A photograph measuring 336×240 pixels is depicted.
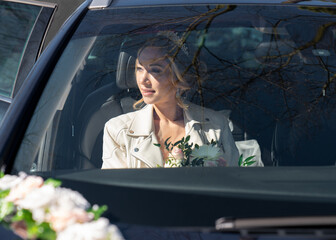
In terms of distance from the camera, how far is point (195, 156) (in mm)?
2391

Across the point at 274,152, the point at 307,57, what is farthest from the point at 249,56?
the point at 274,152

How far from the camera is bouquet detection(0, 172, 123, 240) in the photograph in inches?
53.5

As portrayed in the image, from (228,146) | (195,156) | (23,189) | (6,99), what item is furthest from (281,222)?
(6,99)

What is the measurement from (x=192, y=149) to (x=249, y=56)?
584 mm

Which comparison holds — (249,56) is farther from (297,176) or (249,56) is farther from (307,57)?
(297,176)

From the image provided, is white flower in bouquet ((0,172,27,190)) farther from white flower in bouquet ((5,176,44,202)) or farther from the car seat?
the car seat

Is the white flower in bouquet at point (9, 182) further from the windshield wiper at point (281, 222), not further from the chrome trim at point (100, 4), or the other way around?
the chrome trim at point (100, 4)

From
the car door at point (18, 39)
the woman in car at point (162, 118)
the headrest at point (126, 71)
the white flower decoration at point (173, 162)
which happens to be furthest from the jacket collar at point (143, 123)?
the car door at point (18, 39)

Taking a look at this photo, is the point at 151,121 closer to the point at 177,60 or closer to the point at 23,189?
the point at 177,60

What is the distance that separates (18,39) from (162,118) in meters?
1.77

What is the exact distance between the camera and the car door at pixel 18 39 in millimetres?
3910

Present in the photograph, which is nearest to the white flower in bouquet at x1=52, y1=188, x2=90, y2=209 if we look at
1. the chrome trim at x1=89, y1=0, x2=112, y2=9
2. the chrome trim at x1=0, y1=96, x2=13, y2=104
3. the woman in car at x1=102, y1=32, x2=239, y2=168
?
the woman in car at x1=102, y1=32, x2=239, y2=168

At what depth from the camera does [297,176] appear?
6.62ft

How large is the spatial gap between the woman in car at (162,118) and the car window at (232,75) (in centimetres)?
3
